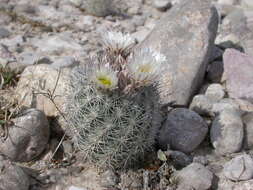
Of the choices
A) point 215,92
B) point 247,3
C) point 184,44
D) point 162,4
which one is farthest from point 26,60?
point 247,3

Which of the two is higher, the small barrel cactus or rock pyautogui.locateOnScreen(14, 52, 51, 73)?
the small barrel cactus

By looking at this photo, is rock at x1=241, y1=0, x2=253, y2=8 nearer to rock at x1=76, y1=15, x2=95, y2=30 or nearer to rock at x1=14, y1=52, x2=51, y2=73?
rock at x1=76, y1=15, x2=95, y2=30

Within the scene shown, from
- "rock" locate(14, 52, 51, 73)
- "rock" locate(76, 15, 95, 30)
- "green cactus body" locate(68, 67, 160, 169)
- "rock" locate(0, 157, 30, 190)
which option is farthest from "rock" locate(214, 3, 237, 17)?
"rock" locate(0, 157, 30, 190)

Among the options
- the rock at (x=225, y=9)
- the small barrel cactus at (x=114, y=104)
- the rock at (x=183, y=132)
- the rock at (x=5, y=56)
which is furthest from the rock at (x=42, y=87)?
the rock at (x=225, y=9)

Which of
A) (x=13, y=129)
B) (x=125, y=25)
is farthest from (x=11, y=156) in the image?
(x=125, y=25)

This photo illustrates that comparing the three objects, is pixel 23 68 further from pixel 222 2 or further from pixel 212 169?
pixel 222 2

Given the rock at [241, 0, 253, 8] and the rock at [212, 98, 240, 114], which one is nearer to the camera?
the rock at [212, 98, 240, 114]

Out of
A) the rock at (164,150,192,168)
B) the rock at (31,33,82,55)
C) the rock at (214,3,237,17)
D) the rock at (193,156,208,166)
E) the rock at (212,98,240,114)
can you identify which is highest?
the rock at (214,3,237,17)
